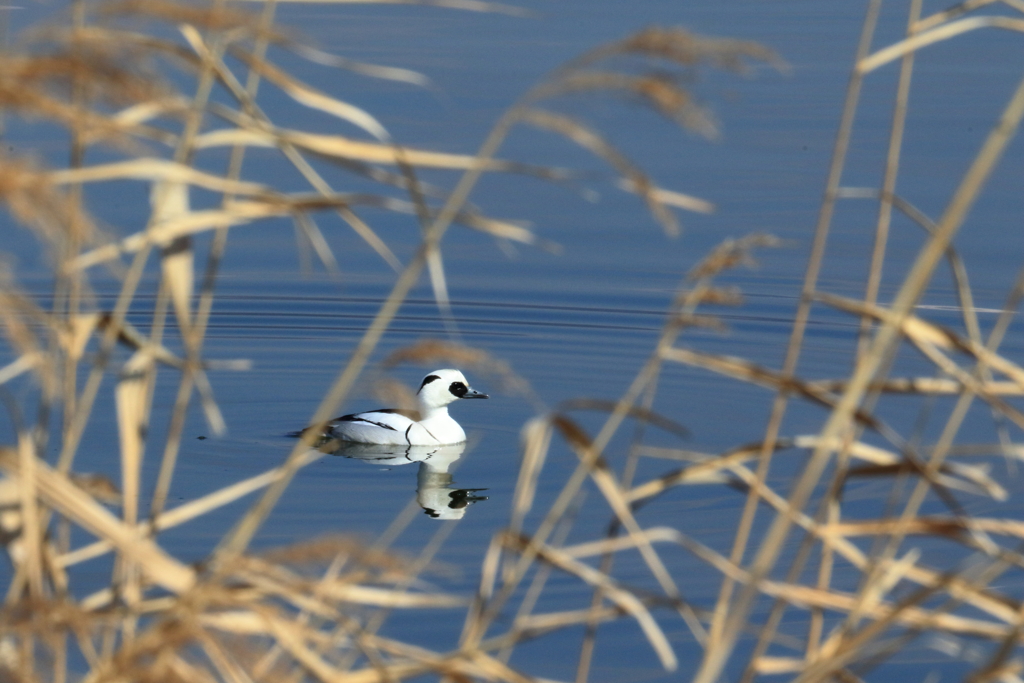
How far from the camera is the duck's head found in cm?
926

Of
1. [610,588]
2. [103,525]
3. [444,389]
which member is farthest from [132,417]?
[444,389]

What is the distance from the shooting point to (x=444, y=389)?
928 centimetres

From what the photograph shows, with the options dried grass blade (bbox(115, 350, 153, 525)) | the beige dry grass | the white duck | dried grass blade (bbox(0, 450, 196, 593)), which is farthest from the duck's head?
dried grass blade (bbox(0, 450, 196, 593))

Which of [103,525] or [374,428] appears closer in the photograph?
[103,525]

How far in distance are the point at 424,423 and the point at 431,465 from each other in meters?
0.56

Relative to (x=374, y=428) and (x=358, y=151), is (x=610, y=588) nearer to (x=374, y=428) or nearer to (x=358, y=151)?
(x=358, y=151)

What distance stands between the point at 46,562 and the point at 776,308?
801 cm

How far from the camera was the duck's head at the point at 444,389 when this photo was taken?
364 inches

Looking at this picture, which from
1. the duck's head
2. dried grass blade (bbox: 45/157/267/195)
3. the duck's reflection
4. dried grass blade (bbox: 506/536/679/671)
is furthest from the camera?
the duck's head

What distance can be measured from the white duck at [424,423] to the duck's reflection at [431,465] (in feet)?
0.16

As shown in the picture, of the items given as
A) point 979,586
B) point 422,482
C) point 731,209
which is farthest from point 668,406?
point 979,586

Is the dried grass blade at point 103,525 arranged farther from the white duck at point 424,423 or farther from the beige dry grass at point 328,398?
the white duck at point 424,423

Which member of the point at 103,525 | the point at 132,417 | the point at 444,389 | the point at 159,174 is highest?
the point at 444,389

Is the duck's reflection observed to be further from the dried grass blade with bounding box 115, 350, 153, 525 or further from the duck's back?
the dried grass blade with bounding box 115, 350, 153, 525
